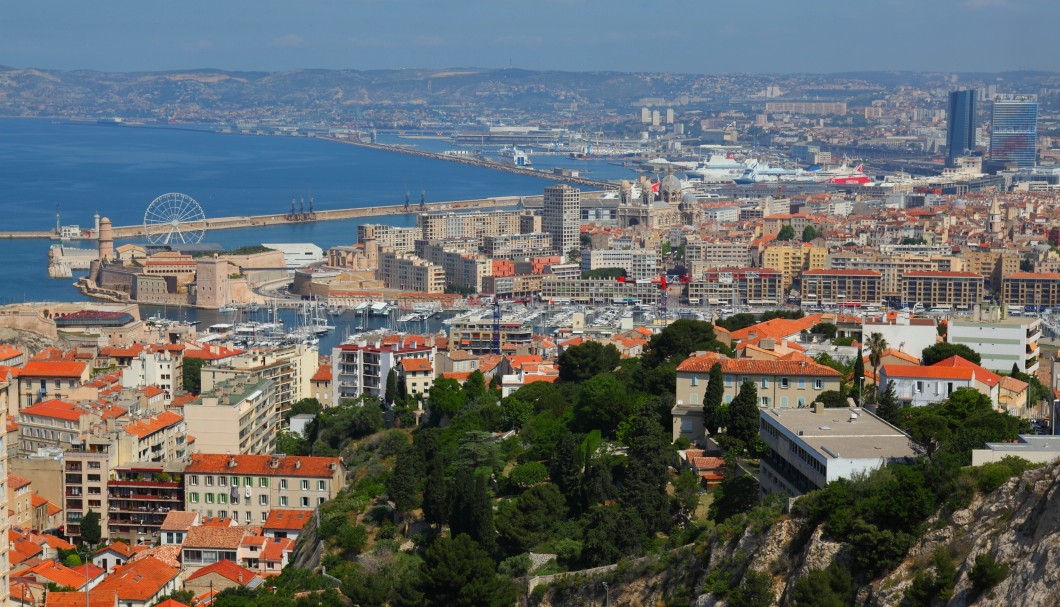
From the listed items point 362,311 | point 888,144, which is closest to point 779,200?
point 362,311

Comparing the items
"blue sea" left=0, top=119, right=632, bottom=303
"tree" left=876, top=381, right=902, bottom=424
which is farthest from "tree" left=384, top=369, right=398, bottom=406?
"blue sea" left=0, top=119, right=632, bottom=303

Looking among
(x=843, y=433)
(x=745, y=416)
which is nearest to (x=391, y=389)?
(x=745, y=416)

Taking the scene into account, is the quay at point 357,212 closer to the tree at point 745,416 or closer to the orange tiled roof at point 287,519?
the orange tiled roof at point 287,519

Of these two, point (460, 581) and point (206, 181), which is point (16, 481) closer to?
point (460, 581)

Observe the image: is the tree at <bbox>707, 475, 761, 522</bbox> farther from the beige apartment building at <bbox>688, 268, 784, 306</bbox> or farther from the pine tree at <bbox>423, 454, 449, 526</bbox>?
the beige apartment building at <bbox>688, 268, 784, 306</bbox>

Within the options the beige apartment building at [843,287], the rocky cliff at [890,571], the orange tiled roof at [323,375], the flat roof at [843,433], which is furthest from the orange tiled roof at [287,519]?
the beige apartment building at [843,287]

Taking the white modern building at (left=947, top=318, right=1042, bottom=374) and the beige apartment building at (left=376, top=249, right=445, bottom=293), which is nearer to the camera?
the white modern building at (left=947, top=318, right=1042, bottom=374)

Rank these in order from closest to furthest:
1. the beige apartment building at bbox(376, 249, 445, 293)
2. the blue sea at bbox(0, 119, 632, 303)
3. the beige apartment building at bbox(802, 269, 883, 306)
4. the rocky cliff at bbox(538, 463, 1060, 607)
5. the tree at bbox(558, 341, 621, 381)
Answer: the rocky cliff at bbox(538, 463, 1060, 607)
the tree at bbox(558, 341, 621, 381)
the beige apartment building at bbox(802, 269, 883, 306)
the beige apartment building at bbox(376, 249, 445, 293)
the blue sea at bbox(0, 119, 632, 303)
